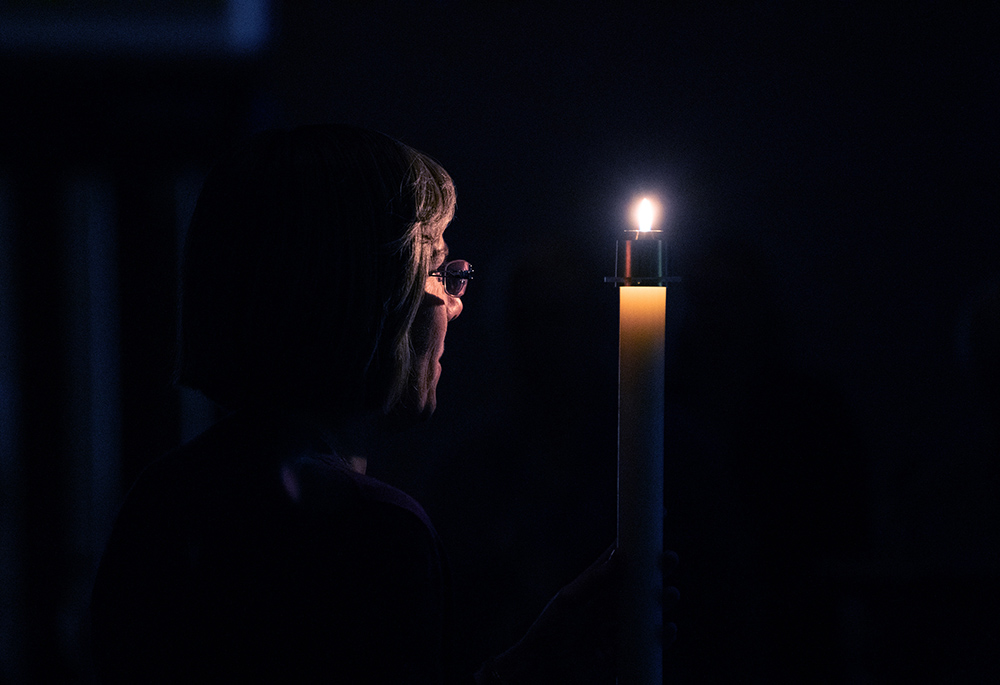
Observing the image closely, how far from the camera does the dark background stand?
0.79m

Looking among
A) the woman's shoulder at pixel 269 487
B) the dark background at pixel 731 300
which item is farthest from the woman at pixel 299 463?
the dark background at pixel 731 300

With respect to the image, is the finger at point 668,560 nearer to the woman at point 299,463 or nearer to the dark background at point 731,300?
the woman at point 299,463

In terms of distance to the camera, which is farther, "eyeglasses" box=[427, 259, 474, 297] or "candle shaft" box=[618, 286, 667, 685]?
"eyeglasses" box=[427, 259, 474, 297]

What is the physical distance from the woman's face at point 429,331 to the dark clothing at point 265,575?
0.55ft

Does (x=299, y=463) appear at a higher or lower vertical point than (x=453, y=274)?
lower

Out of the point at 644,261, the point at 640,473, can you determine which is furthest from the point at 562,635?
the point at 644,261

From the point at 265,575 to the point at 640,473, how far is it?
0.29 metres

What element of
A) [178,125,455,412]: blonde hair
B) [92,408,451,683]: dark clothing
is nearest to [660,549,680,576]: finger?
[92,408,451,683]: dark clothing

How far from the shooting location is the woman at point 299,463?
529mm

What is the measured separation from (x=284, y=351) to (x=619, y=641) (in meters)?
0.36

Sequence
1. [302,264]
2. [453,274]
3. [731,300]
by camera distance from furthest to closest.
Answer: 1. [731,300]
2. [453,274]
3. [302,264]

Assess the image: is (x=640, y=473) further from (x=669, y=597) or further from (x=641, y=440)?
(x=669, y=597)

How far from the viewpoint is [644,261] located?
47 centimetres

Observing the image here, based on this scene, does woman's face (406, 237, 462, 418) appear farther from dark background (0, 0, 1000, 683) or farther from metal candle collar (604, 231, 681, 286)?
metal candle collar (604, 231, 681, 286)
